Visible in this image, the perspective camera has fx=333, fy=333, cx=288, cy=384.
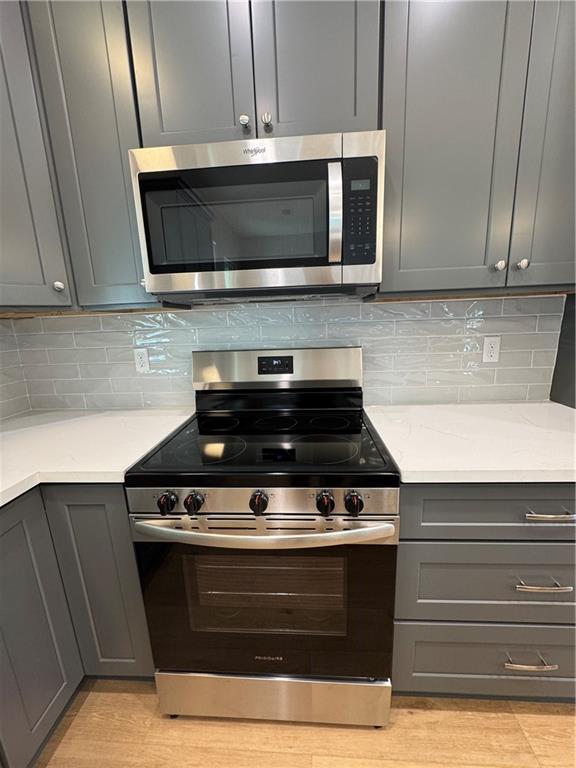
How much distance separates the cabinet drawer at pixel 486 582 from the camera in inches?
40.1

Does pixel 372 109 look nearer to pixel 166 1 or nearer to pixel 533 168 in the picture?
pixel 533 168

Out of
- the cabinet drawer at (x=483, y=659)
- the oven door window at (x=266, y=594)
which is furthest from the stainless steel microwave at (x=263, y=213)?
the cabinet drawer at (x=483, y=659)

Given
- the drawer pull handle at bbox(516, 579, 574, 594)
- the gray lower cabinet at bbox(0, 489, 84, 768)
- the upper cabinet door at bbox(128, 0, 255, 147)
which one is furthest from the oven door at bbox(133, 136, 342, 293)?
the drawer pull handle at bbox(516, 579, 574, 594)

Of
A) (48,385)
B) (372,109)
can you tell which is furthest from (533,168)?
(48,385)

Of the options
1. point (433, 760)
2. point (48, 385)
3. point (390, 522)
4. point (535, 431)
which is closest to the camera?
point (390, 522)

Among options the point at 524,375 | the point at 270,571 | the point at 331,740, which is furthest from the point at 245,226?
the point at 331,740

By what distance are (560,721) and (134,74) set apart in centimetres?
261

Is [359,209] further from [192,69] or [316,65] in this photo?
[192,69]

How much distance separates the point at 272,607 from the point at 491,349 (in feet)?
4.44

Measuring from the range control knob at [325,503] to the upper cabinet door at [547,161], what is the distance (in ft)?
3.16

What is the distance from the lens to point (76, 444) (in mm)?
1217

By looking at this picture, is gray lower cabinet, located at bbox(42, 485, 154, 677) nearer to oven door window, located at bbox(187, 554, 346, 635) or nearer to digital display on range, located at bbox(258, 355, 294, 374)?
oven door window, located at bbox(187, 554, 346, 635)

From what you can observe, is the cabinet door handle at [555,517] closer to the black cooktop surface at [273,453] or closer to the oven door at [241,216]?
the black cooktop surface at [273,453]

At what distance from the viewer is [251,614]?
1089 millimetres
